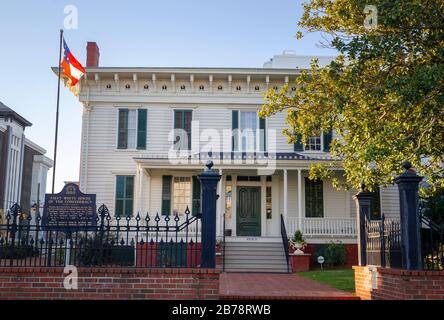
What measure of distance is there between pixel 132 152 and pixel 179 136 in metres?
2.25

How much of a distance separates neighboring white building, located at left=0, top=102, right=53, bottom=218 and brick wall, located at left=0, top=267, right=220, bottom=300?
95.8ft

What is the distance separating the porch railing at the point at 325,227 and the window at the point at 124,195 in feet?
23.1

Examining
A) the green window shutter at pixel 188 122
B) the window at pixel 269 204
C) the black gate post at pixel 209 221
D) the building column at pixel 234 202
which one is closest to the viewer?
the black gate post at pixel 209 221

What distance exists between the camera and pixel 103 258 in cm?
826

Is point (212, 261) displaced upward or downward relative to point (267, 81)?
downward

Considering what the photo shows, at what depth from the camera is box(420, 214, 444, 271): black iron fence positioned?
26.3 feet

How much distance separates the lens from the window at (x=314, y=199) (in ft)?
71.7

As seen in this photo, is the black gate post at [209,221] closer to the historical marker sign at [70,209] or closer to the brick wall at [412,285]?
the historical marker sign at [70,209]

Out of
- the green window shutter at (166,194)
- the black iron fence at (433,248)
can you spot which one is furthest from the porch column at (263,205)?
the black iron fence at (433,248)

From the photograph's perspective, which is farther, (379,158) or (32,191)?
(32,191)

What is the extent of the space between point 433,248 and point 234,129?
1481cm
